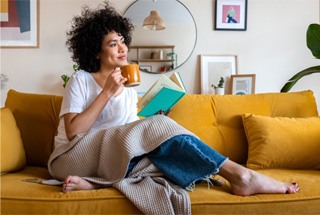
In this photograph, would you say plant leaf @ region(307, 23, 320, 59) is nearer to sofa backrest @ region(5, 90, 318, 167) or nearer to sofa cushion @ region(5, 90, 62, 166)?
sofa backrest @ region(5, 90, 318, 167)

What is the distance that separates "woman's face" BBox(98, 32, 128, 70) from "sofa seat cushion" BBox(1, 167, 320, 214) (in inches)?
26.0

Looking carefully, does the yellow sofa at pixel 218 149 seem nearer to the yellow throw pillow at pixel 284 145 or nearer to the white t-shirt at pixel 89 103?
the yellow throw pillow at pixel 284 145

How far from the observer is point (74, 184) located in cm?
127

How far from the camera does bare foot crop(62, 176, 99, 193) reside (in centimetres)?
126

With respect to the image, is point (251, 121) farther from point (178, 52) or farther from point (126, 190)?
point (178, 52)

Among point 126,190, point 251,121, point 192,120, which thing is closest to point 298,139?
point 251,121

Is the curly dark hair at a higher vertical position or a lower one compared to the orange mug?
higher

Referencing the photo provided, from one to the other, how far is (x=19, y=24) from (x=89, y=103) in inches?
66.0

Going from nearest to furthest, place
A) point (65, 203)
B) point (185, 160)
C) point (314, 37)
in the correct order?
point (65, 203), point (185, 160), point (314, 37)

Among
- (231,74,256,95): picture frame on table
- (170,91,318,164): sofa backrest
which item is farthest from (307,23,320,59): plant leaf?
(231,74,256,95): picture frame on table

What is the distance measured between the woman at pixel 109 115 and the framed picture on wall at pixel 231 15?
1196 mm

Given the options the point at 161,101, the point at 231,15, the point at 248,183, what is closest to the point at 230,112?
the point at 161,101

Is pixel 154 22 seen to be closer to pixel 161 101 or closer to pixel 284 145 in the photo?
pixel 161 101

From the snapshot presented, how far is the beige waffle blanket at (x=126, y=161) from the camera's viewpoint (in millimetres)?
1206
